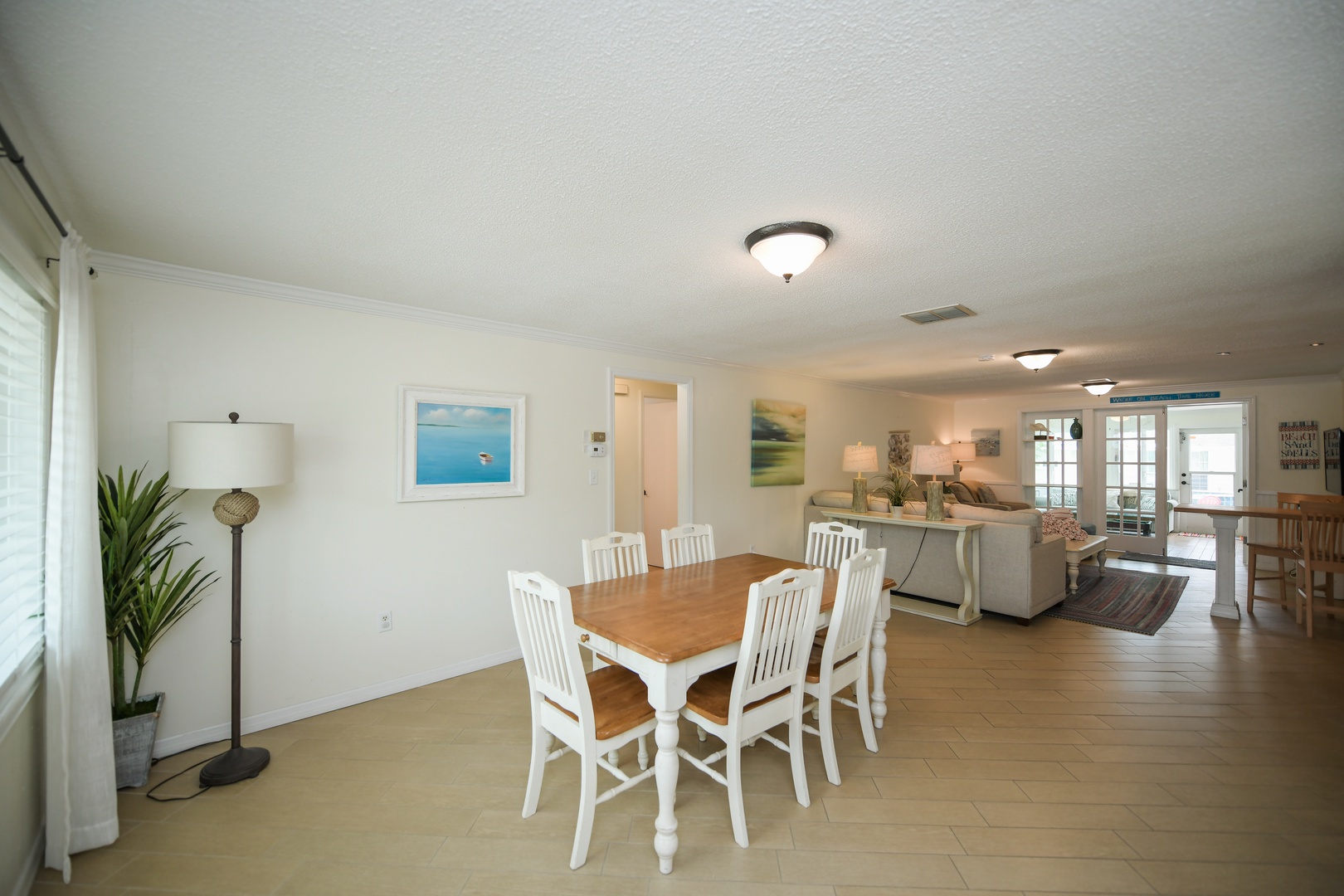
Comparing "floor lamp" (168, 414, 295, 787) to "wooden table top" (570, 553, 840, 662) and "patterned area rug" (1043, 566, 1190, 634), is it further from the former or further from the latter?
"patterned area rug" (1043, 566, 1190, 634)

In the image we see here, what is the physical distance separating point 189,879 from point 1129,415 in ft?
31.2

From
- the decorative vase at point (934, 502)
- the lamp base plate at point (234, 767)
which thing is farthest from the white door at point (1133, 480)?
the lamp base plate at point (234, 767)

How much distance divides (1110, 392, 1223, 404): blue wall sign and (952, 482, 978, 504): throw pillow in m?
2.41

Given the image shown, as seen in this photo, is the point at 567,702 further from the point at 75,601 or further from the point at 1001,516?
the point at 1001,516

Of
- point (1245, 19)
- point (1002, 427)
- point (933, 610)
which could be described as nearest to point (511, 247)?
point (1245, 19)

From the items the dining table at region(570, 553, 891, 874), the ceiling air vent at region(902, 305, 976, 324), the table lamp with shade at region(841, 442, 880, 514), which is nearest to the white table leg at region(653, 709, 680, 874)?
the dining table at region(570, 553, 891, 874)

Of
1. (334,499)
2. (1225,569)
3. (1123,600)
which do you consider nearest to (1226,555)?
(1225,569)

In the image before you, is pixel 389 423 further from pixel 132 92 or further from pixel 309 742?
pixel 132 92

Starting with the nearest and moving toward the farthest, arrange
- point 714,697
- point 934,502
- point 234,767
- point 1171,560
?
1. point 714,697
2. point 234,767
3. point 934,502
4. point 1171,560

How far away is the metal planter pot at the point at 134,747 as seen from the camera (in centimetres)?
219

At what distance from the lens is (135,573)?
237 cm

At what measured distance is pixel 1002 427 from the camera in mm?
8195

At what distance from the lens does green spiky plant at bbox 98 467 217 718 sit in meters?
2.15

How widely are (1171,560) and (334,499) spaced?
907 cm
